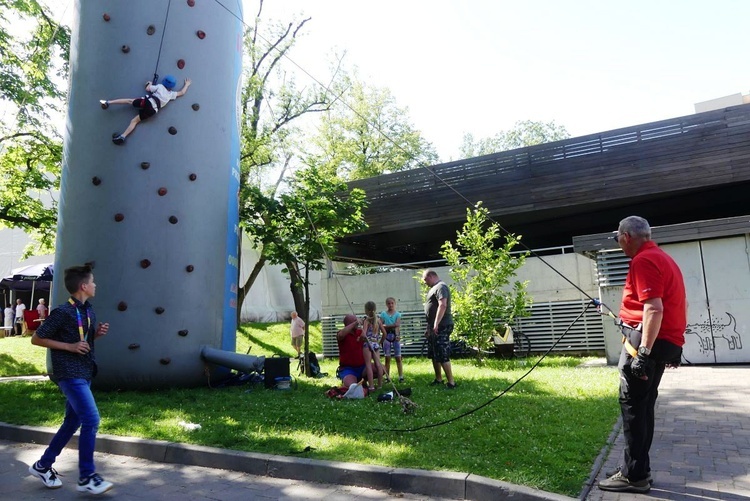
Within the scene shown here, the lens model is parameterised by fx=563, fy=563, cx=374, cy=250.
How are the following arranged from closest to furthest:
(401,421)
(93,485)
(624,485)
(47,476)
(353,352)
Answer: (624,485) → (93,485) → (47,476) → (401,421) → (353,352)

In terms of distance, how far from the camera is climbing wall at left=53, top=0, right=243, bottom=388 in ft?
29.3

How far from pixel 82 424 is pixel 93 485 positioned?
485 mm

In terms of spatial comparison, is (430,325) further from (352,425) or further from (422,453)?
(422,453)

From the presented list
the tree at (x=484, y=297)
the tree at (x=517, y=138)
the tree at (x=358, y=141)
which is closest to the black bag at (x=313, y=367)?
the tree at (x=484, y=297)

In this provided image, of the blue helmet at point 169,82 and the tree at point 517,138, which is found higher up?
the tree at point 517,138

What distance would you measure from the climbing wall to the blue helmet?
0.39 feet

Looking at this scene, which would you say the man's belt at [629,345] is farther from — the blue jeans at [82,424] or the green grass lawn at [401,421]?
the blue jeans at [82,424]

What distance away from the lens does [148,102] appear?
9094 millimetres

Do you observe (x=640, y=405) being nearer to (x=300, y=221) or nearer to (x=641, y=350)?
(x=641, y=350)

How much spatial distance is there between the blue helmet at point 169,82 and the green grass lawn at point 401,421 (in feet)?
16.5

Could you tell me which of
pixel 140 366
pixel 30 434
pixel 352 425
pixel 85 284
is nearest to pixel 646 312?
pixel 352 425

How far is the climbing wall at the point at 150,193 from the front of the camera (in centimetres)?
893

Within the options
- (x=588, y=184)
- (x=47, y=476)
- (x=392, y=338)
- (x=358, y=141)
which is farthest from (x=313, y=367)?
(x=358, y=141)

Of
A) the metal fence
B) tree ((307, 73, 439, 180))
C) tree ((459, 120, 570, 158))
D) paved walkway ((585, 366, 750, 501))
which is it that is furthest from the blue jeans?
tree ((459, 120, 570, 158))
